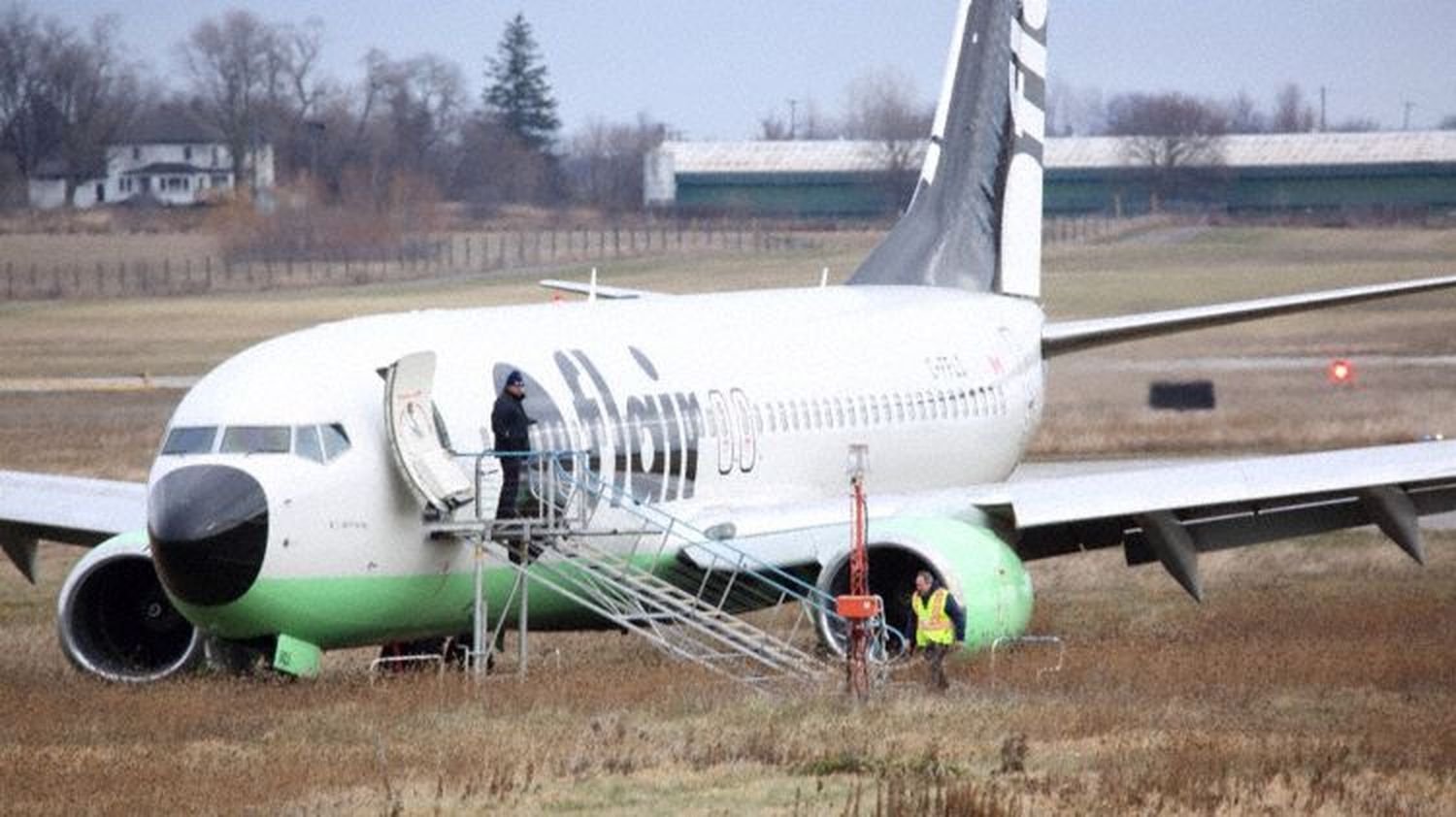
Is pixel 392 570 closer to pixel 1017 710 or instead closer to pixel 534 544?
pixel 534 544

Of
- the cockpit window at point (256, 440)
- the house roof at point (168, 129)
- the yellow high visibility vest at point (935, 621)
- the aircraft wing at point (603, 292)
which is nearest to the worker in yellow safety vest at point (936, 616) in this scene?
the yellow high visibility vest at point (935, 621)

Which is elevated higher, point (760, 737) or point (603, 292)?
point (603, 292)

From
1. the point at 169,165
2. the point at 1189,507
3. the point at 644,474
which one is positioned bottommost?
the point at 1189,507

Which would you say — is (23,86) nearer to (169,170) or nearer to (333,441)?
(169,170)

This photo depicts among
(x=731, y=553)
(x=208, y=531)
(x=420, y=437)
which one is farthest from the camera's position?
(x=731, y=553)

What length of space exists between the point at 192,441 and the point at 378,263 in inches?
2102

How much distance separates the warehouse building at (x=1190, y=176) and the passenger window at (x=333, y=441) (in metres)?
94.5

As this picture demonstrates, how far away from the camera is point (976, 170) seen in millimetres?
39781

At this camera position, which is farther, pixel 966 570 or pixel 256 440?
pixel 966 570

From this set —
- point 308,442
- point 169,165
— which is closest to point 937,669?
point 308,442

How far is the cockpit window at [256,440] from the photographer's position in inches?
993

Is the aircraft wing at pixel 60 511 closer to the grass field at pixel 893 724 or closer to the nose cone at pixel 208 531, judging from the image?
the grass field at pixel 893 724

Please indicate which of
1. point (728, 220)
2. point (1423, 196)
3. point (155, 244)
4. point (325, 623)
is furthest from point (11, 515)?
point (1423, 196)

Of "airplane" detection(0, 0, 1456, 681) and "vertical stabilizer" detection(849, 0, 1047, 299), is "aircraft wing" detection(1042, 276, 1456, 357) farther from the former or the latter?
"vertical stabilizer" detection(849, 0, 1047, 299)
